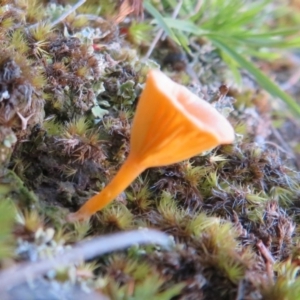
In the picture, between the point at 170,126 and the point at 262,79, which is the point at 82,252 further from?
the point at 262,79

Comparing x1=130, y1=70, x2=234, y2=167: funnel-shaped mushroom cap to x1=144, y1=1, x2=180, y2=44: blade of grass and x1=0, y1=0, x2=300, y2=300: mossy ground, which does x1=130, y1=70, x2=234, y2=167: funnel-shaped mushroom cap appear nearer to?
x1=0, y1=0, x2=300, y2=300: mossy ground

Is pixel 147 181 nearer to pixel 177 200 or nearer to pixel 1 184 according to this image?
pixel 177 200

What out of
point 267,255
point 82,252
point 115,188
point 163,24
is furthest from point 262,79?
point 82,252

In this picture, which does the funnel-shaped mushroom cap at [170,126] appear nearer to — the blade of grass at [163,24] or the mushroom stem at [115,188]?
the mushroom stem at [115,188]

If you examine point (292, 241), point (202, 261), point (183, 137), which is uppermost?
point (183, 137)

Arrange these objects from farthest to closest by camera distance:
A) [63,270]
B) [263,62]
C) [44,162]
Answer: [263,62] < [44,162] < [63,270]

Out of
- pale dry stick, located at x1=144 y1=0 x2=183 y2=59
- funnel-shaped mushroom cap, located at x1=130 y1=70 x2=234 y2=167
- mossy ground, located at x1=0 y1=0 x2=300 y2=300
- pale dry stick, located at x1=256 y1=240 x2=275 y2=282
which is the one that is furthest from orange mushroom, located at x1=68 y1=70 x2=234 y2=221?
pale dry stick, located at x1=144 y1=0 x2=183 y2=59

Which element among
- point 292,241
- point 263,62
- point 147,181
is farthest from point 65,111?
point 263,62
